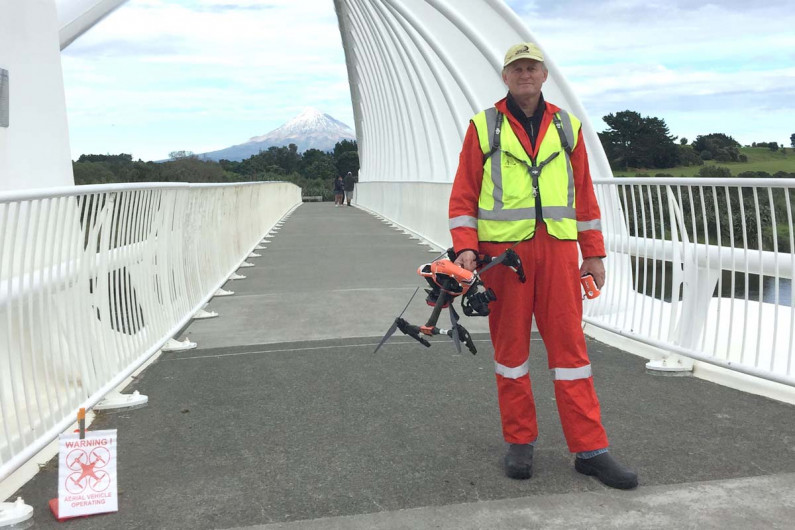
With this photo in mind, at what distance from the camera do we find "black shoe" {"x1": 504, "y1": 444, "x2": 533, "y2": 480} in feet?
12.7

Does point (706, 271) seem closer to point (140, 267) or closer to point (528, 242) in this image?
point (528, 242)

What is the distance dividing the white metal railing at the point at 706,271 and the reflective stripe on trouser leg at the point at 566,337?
191cm

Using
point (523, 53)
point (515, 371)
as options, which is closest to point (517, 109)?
point (523, 53)

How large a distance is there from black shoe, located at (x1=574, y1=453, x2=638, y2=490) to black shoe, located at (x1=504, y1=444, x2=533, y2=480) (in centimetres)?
26

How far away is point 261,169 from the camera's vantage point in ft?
407

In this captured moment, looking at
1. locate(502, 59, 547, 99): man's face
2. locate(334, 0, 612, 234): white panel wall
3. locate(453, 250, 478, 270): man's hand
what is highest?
locate(334, 0, 612, 234): white panel wall

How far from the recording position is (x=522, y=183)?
393 cm

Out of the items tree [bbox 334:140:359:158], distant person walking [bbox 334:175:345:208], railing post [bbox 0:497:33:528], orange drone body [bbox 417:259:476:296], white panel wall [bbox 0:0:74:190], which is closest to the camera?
railing post [bbox 0:497:33:528]

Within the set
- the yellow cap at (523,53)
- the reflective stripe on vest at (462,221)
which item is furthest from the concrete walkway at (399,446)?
the yellow cap at (523,53)

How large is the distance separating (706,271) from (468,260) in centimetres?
297

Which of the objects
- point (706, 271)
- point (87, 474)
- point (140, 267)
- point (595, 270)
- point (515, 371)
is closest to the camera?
point (87, 474)

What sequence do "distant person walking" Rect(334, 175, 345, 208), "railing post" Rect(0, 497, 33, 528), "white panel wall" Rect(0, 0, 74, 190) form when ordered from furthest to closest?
"distant person walking" Rect(334, 175, 345, 208), "white panel wall" Rect(0, 0, 74, 190), "railing post" Rect(0, 497, 33, 528)

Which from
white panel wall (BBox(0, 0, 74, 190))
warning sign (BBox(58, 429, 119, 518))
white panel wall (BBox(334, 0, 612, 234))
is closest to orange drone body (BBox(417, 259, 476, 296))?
warning sign (BBox(58, 429, 119, 518))

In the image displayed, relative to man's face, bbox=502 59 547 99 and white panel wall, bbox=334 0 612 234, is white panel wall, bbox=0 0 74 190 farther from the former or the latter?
white panel wall, bbox=334 0 612 234
